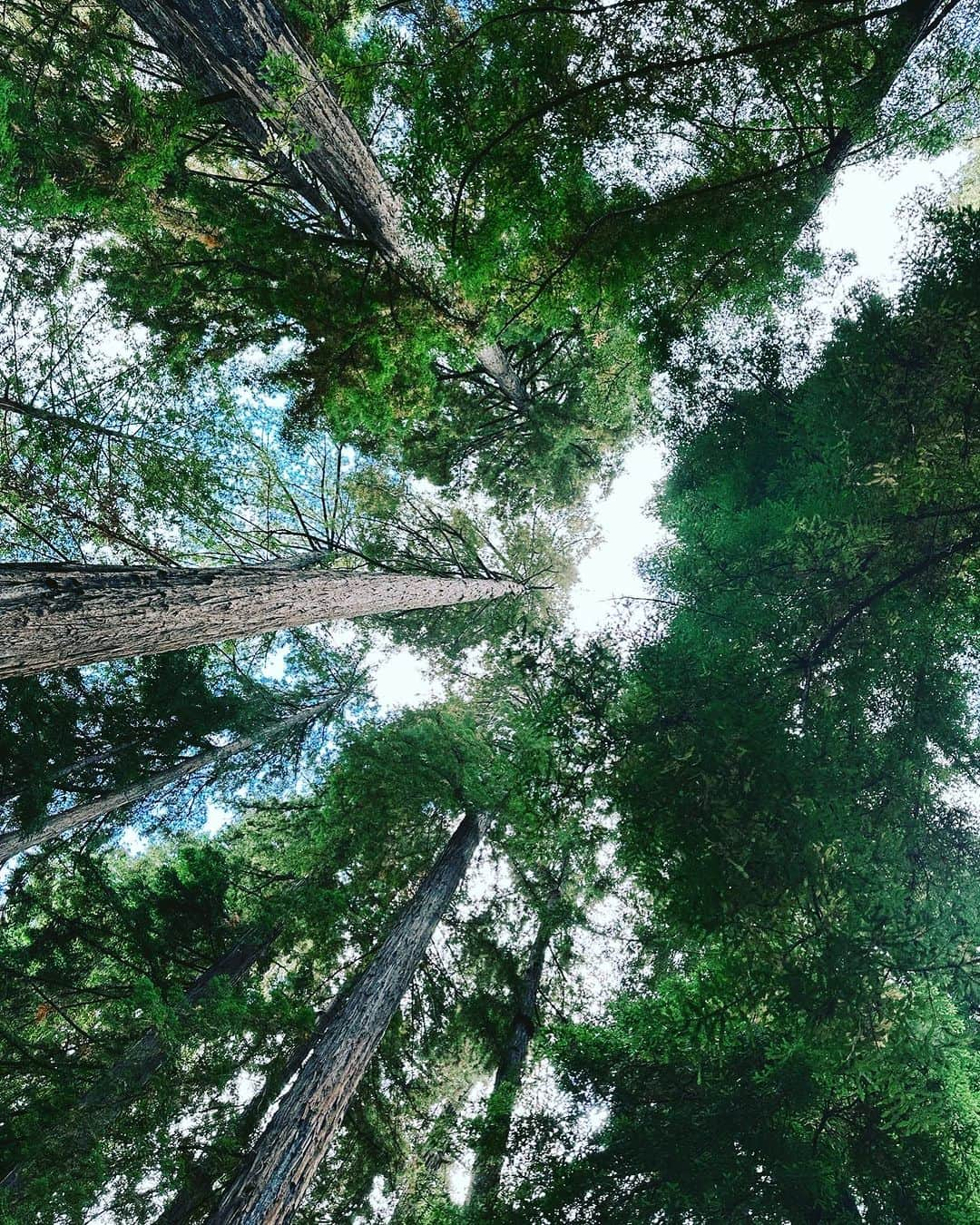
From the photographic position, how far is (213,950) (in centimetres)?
761

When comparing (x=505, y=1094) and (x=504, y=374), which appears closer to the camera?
(x=505, y=1094)

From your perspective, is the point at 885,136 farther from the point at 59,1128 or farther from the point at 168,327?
the point at 59,1128

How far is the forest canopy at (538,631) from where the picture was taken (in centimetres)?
357

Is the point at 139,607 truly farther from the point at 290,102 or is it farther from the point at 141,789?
the point at 141,789

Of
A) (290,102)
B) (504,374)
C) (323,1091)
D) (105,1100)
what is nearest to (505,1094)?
(323,1091)

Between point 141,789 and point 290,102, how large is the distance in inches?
342

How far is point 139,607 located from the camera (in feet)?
9.54

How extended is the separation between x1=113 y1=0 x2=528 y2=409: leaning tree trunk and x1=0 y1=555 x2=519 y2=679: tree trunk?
2.80 meters

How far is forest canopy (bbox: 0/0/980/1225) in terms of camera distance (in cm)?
357

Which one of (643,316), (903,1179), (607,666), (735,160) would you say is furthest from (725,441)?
(903,1179)

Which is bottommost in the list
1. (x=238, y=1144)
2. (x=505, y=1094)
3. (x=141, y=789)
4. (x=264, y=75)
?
(x=238, y=1144)

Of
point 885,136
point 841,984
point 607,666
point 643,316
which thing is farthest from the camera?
point 643,316

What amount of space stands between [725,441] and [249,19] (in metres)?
5.80

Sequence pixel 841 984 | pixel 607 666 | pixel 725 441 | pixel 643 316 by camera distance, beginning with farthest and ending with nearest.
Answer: pixel 725 441 < pixel 643 316 < pixel 607 666 < pixel 841 984
